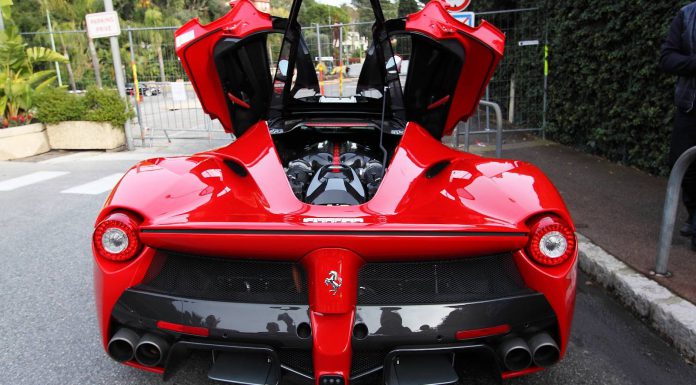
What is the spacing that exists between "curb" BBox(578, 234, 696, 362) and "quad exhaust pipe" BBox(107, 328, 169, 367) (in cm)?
260

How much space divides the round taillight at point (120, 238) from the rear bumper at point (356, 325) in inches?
6.7

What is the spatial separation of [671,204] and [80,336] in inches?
143

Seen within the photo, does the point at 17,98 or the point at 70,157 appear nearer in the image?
the point at 70,157

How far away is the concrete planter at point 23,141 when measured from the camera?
9.31 metres

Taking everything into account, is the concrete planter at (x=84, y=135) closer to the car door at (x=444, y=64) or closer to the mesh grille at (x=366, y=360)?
the car door at (x=444, y=64)

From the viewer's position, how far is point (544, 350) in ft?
6.41

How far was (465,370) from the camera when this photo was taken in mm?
2475

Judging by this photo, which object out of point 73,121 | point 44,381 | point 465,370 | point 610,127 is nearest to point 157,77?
point 73,121

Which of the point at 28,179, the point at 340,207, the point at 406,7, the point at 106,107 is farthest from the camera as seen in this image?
the point at 406,7

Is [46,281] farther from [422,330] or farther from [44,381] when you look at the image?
[422,330]

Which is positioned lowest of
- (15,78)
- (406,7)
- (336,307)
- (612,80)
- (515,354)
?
(515,354)

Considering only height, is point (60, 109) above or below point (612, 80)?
below

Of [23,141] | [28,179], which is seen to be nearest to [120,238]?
[28,179]

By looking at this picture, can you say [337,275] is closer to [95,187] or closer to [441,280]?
[441,280]
